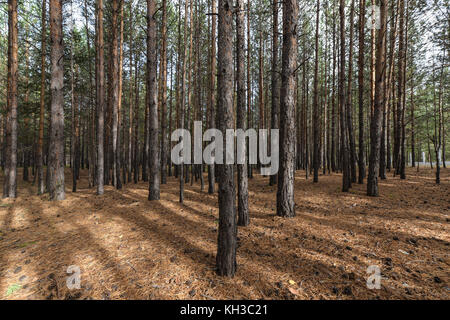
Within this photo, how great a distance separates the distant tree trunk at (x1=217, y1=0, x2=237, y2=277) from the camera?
2.99 m

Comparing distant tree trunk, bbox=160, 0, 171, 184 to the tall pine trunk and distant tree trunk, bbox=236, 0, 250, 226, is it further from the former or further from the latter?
distant tree trunk, bbox=236, 0, 250, 226

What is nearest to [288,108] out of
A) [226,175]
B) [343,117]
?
[226,175]

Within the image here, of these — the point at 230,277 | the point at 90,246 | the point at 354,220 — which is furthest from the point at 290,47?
the point at 90,246

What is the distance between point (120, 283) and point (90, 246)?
1825mm

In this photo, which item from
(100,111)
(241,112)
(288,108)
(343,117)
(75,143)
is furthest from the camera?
(75,143)

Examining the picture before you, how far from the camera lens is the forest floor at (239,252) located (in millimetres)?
2717

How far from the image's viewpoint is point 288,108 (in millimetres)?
5566

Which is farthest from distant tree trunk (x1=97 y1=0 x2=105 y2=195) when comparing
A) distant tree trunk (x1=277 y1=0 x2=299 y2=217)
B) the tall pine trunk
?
distant tree trunk (x1=277 y1=0 x2=299 y2=217)

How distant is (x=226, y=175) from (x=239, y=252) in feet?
5.92

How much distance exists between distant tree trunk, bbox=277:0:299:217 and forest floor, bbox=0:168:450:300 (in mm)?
682

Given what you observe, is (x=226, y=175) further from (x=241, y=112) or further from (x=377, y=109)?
(x=377, y=109)

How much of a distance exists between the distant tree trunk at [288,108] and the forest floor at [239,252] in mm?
682

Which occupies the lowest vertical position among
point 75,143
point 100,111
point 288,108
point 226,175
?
point 226,175

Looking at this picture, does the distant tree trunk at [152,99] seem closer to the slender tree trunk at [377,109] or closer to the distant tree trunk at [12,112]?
the distant tree trunk at [12,112]
